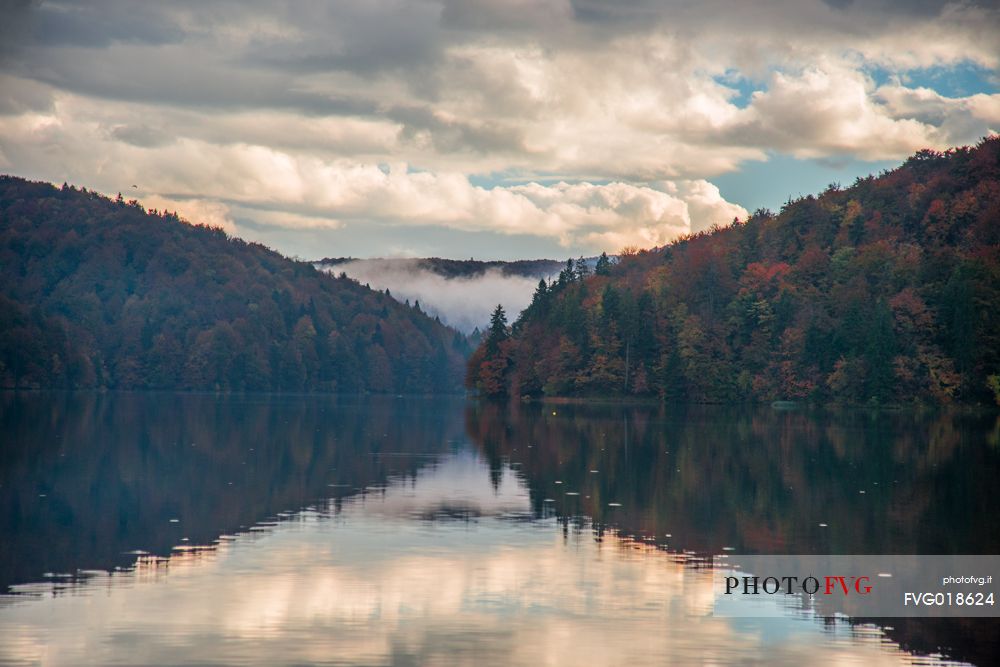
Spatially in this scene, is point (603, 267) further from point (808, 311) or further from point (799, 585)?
point (799, 585)

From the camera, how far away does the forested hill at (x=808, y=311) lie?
395 feet

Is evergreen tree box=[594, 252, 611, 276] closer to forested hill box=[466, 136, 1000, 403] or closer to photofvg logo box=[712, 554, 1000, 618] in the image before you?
forested hill box=[466, 136, 1000, 403]

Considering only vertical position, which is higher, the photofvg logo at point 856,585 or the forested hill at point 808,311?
the forested hill at point 808,311

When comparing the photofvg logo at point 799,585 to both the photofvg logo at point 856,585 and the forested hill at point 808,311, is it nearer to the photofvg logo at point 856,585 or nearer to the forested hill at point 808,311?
the photofvg logo at point 856,585

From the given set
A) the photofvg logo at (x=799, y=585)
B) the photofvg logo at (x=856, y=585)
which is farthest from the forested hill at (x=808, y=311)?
the photofvg logo at (x=799, y=585)

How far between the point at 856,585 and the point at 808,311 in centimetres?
12067

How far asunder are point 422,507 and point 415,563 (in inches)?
376

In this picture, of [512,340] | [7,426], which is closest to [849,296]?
[512,340]

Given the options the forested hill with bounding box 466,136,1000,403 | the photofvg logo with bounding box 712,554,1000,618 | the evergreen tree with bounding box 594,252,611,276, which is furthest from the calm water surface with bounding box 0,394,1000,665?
the evergreen tree with bounding box 594,252,611,276

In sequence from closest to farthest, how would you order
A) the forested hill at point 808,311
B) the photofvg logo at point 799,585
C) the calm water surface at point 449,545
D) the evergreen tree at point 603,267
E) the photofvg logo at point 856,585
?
the calm water surface at point 449,545 < the photofvg logo at point 856,585 < the photofvg logo at point 799,585 < the forested hill at point 808,311 < the evergreen tree at point 603,267

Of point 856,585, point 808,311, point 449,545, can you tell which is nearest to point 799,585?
point 856,585

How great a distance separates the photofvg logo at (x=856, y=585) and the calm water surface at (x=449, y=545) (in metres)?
0.75

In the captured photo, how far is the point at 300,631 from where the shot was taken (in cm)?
1923

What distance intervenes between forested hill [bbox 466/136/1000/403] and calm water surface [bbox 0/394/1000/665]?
6420 cm
